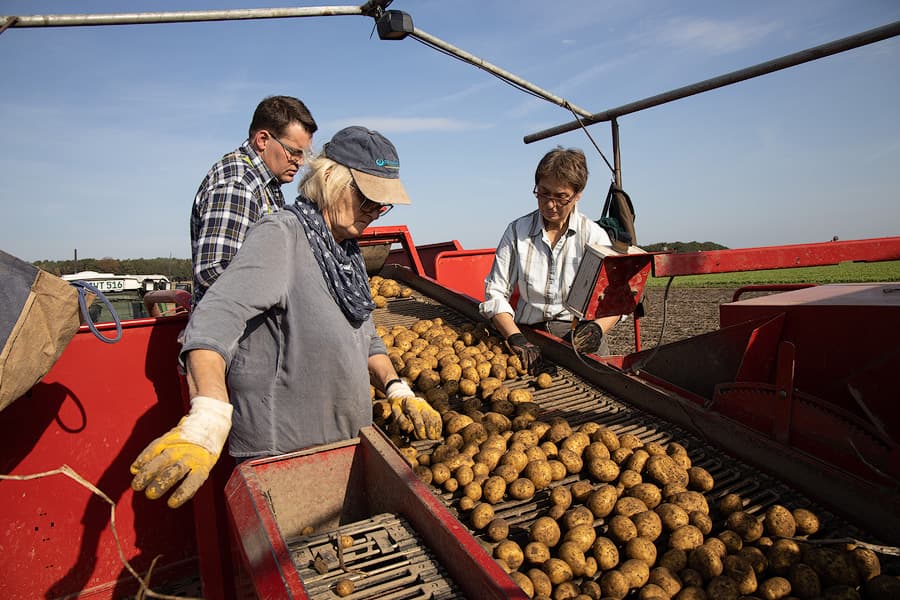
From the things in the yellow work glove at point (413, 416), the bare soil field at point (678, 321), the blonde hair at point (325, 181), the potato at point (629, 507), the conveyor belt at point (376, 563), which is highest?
the blonde hair at point (325, 181)

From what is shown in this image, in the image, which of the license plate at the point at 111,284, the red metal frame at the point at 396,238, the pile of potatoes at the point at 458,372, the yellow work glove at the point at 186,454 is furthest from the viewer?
the license plate at the point at 111,284

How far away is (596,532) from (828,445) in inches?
41.7

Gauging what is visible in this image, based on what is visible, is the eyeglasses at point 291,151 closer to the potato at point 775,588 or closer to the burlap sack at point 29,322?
the burlap sack at point 29,322

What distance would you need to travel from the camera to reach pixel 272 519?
168 cm

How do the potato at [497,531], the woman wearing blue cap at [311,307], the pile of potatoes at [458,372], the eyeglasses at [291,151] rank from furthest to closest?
the eyeglasses at [291,151]
the pile of potatoes at [458,372]
the potato at [497,531]
the woman wearing blue cap at [311,307]

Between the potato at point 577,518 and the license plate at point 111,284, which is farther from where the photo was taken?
the license plate at point 111,284

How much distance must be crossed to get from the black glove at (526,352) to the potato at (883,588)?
2037mm

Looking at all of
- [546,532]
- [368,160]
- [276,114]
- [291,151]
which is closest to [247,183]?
[291,151]

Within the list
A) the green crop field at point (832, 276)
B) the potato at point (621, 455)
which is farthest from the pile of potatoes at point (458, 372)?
the green crop field at point (832, 276)

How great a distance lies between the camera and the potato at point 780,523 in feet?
6.73

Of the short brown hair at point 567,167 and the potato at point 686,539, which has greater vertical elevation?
the short brown hair at point 567,167

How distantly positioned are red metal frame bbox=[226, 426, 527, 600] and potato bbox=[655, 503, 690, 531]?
96 cm

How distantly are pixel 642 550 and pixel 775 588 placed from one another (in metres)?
0.43

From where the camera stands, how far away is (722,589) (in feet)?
5.96
